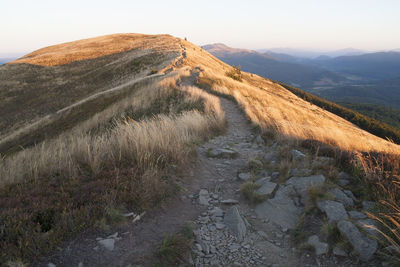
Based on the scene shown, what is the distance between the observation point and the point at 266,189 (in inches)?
183

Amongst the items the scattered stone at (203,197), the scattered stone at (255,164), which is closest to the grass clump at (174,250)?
the scattered stone at (203,197)

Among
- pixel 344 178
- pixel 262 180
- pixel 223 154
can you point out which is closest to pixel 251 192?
pixel 262 180

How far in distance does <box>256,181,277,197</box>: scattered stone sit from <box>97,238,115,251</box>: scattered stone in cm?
274

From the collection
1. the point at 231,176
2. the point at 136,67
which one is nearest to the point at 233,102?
the point at 231,176

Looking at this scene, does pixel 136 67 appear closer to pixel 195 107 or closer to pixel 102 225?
pixel 195 107

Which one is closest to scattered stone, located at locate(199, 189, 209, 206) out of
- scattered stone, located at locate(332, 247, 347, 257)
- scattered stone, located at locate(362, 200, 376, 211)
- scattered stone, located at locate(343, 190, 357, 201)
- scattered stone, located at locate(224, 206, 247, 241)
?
scattered stone, located at locate(224, 206, 247, 241)

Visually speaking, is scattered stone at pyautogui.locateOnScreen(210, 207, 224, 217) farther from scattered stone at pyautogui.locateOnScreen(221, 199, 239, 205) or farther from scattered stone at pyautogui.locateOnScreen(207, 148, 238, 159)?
scattered stone at pyautogui.locateOnScreen(207, 148, 238, 159)

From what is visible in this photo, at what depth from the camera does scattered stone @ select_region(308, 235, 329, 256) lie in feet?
10.1

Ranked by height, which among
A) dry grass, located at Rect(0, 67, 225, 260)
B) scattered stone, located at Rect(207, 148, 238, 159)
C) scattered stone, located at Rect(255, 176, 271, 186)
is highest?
dry grass, located at Rect(0, 67, 225, 260)

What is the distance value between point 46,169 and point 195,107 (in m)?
7.46

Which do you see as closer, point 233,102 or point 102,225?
point 102,225

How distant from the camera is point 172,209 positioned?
161 inches

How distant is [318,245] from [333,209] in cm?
72

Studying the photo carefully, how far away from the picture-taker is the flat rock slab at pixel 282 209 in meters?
3.92
